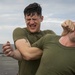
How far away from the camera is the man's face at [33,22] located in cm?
726

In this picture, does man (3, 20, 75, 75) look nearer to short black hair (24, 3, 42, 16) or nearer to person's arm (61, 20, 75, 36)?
person's arm (61, 20, 75, 36)

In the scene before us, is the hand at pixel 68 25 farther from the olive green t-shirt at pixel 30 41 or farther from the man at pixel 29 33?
the olive green t-shirt at pixel 30 41

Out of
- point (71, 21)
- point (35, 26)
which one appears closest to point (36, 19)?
point (35, 26)

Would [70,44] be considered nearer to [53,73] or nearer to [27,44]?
[53,73]

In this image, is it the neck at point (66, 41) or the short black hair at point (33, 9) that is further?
the short black hair at point (33, 9)

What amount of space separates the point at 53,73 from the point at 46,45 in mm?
553

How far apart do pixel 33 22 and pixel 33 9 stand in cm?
27

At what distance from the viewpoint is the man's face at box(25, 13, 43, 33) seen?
7.26 meters

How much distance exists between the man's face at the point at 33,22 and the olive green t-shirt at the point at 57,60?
85 cm

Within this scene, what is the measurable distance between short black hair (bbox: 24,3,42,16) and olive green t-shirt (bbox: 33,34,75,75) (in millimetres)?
984

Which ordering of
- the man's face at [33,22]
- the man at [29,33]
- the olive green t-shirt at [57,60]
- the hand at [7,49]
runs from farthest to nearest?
1. the man's face at [33,22]
2. the man at [29,33]
3. the hand at [7,49]
4. the olive green t-shirt at [57,60]

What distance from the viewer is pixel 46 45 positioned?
659 cm

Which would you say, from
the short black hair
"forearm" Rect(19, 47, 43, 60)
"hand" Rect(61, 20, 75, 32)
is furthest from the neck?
the short black hair

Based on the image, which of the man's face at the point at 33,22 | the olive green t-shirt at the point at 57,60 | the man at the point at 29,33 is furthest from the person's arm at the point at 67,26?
the man's face at the point at 33,22
